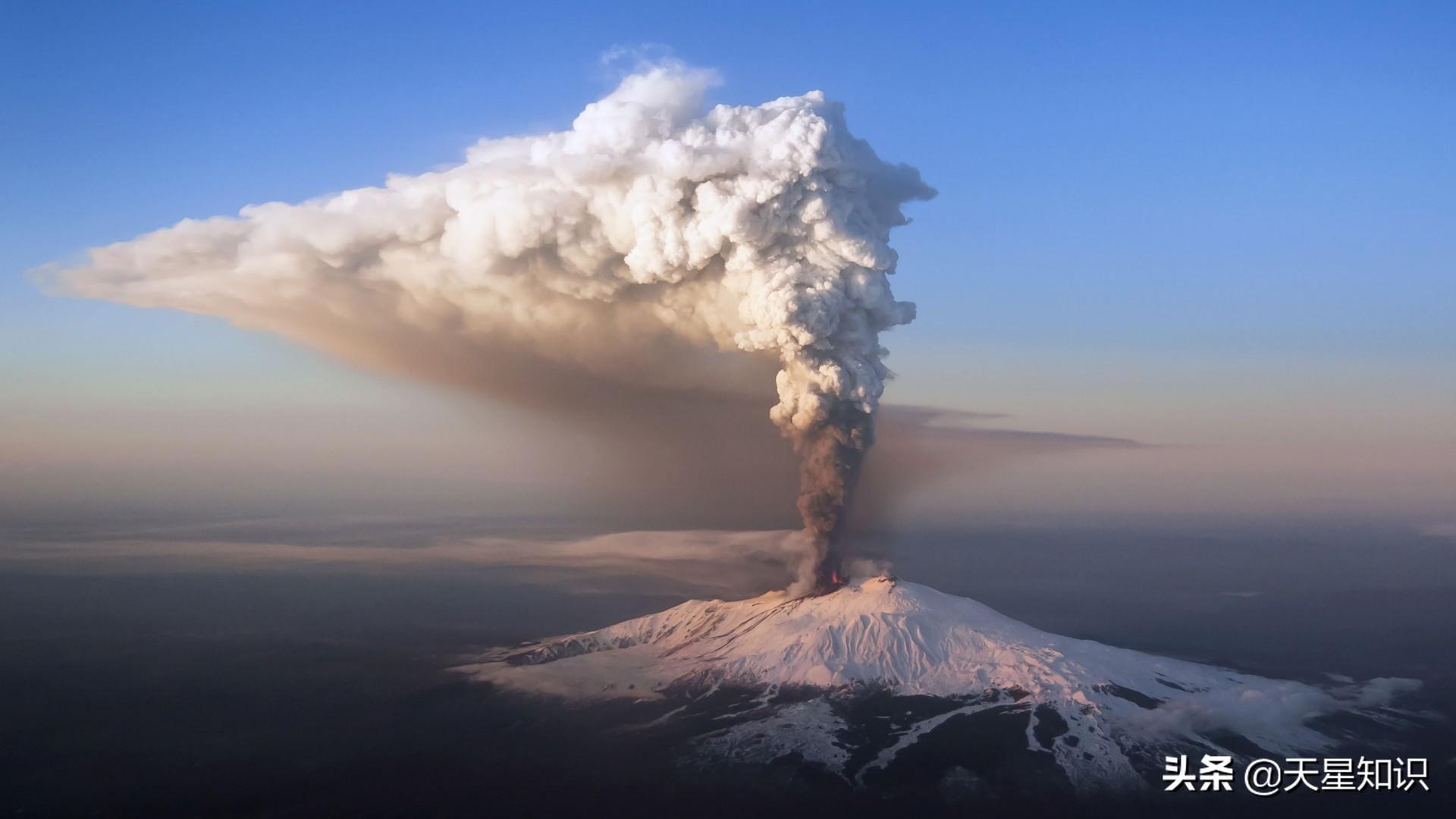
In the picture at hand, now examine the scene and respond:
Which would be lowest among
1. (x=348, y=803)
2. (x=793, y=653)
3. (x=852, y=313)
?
(x=348, y=803)

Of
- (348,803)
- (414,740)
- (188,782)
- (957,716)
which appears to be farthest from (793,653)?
(188,782)

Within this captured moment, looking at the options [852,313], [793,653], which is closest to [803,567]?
[793,653]

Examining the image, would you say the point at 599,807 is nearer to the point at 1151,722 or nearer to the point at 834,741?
the point at 834,741

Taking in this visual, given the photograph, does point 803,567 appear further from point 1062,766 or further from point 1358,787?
point 1358,787

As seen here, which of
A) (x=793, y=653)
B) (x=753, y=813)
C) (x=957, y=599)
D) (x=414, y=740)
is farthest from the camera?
(x=957, y=599)

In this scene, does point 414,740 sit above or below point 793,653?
below

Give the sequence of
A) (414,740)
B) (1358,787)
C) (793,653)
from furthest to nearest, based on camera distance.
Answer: (793,653) → (414,740) → (1358,787)

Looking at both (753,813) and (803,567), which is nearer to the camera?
(753,813)
